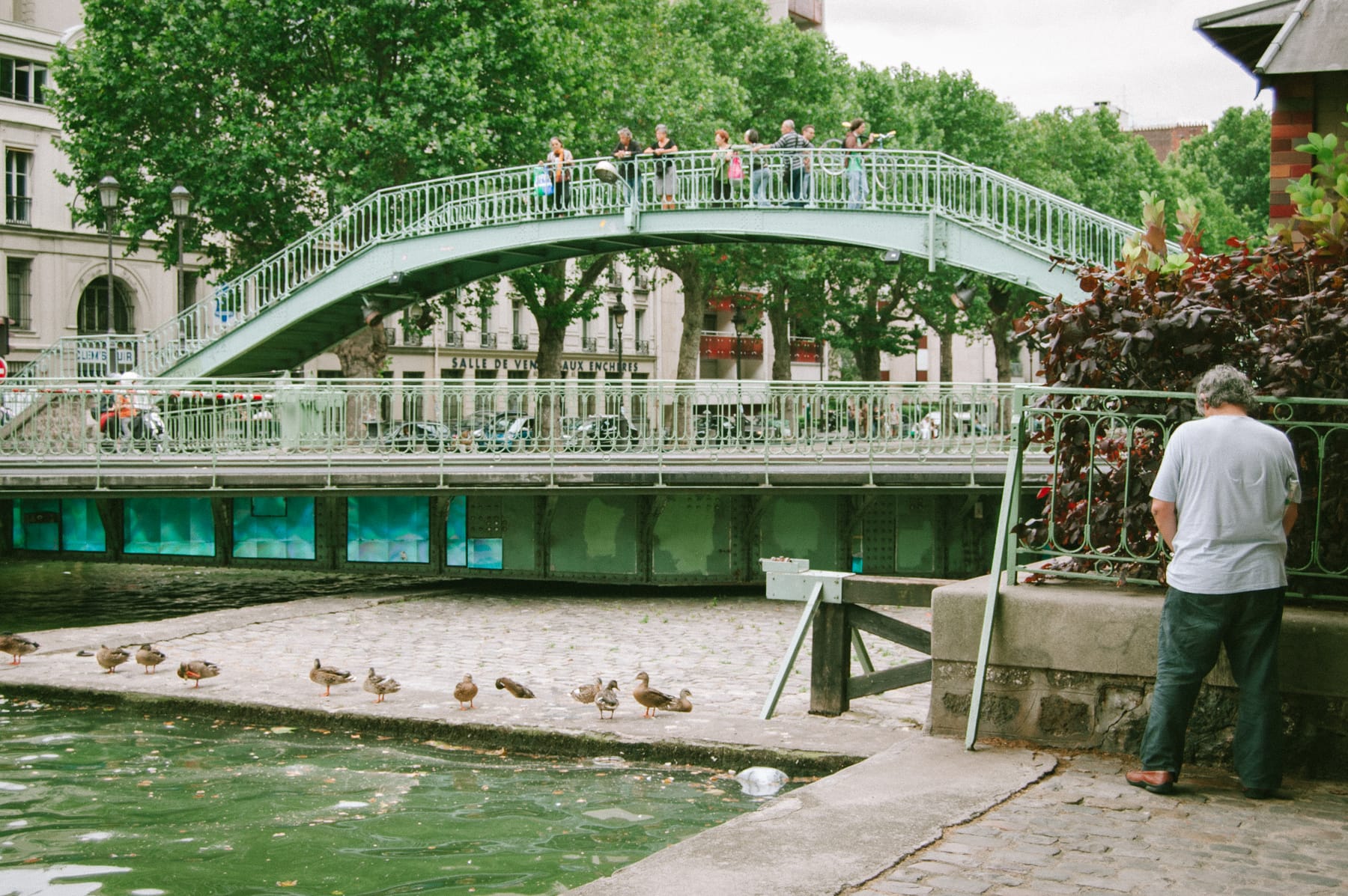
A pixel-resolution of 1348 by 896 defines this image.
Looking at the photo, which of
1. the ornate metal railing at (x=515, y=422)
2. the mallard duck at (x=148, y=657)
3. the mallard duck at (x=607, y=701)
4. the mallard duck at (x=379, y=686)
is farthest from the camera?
the ornate metal railing at (x=515, y=422)

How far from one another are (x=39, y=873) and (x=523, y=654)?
6847 millimetres

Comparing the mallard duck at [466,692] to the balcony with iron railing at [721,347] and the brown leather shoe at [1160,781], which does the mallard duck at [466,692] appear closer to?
the brown leather shoe at [1160,781]

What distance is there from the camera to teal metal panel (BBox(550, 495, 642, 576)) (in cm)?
1830

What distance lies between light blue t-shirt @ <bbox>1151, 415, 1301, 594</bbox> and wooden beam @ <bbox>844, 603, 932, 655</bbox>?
256 centimetres

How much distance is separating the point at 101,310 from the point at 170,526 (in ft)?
103

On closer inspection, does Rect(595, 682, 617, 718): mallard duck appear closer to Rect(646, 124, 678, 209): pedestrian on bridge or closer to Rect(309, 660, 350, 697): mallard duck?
Rect(309, 660, 350, 697): mallard duck

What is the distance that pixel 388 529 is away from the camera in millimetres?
18812

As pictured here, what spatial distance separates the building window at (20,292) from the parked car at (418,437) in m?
31.8

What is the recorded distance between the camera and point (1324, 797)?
5914 millimetres

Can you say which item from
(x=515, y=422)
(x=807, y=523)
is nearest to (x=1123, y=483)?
(x=807, y=523)

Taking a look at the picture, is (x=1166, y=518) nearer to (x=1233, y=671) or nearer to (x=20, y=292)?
(x=1233, y=671)

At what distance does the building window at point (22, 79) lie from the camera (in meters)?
44.5

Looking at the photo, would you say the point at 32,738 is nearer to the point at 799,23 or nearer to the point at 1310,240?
the point at 1310,240

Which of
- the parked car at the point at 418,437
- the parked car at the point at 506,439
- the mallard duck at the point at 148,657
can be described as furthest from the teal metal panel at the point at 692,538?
the mallard duck at the point at 148,657
